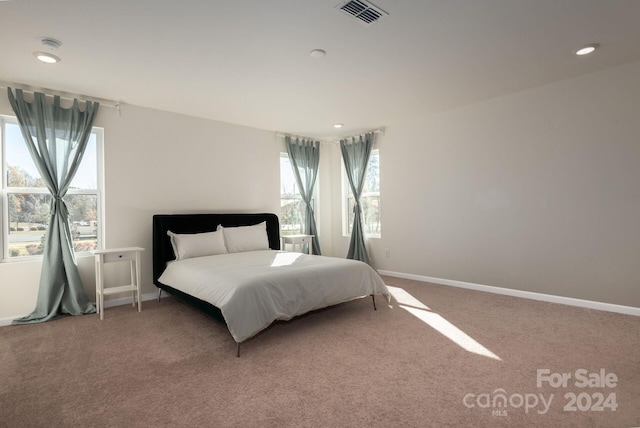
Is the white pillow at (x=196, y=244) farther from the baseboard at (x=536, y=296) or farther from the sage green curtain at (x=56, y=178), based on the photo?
the baseboard at (x=536, y=296)

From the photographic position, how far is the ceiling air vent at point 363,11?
2.16m

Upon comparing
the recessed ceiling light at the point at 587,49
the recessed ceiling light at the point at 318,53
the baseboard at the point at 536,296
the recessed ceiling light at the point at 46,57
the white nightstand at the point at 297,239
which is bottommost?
the baseboard at the point at 536,296

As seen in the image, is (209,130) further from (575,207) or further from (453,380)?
(575,207)

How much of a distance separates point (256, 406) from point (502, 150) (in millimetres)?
3905

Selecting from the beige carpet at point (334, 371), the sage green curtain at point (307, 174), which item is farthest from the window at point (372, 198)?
the beige carpet at point (334, 371)

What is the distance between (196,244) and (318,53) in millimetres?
2590

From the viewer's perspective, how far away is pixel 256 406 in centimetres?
184

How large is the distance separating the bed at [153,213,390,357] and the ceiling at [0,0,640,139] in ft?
5.38

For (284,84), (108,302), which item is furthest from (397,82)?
(108,302)

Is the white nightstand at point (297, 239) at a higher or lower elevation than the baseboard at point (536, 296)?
higher

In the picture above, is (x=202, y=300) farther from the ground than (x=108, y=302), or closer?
farther from the ground

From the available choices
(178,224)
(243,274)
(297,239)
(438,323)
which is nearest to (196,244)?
(178,224)

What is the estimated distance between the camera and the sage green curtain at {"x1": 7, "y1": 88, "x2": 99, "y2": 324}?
11.0 feet

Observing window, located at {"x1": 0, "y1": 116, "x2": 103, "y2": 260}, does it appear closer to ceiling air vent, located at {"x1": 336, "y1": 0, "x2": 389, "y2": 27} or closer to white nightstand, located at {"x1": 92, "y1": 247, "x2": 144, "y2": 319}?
white nightstand, located at {"x1": 92, "y1": 247, "x2": 144, "y2": 319}
